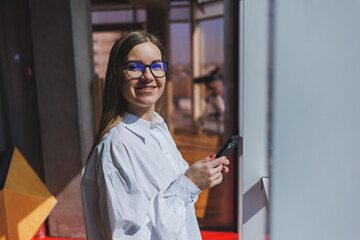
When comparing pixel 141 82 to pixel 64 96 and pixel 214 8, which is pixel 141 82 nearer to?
pixel 64 96

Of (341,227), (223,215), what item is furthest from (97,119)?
(341,227)

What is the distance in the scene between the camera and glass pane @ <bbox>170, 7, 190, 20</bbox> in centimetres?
624

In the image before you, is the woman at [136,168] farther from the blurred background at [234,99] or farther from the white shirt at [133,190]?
the blurred background at [234,99]

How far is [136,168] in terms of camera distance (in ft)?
3.11

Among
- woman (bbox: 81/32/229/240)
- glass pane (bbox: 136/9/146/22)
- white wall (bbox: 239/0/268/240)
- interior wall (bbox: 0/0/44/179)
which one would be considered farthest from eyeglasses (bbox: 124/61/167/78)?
glass pane (bbox: 136/9/146/22)

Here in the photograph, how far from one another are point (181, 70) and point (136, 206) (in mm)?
6648

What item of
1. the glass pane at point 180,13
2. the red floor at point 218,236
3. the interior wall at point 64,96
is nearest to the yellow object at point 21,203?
the interior wall at point 64,96

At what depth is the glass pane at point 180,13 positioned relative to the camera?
624cm

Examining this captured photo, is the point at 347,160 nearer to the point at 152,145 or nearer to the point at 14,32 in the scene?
the point at 152,145

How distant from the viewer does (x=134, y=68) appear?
1031 millimetres

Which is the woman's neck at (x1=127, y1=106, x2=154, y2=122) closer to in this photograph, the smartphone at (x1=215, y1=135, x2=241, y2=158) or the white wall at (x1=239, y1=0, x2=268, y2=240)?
the smartphone at (x1=215, y1=135, x2=241, y2=158)

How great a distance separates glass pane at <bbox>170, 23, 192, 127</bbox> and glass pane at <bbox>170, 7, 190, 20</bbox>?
0.47ft

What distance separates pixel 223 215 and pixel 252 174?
1.57 m

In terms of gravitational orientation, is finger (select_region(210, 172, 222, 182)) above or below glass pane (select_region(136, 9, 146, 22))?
below
